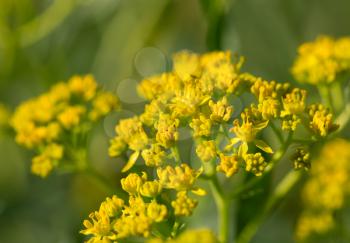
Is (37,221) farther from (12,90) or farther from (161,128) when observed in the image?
(161,128)

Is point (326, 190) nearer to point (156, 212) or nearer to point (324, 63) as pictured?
point (324, 63)

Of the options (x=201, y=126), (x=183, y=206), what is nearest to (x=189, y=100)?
(x=201, y=126)

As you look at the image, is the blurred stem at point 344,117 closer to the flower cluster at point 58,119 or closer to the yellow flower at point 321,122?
the yellow flower at point 321,122

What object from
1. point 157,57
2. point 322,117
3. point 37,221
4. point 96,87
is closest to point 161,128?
point 322,117

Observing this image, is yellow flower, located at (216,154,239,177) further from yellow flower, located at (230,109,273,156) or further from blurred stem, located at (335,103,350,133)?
blurred stem, located at (335,103,350,133)

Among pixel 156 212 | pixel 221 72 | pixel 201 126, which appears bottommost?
pixel 156 212

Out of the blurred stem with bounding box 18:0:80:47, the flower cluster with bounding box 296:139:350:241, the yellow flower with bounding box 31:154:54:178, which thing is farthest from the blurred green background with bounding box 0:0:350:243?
the yellow flower with bounding box 31:154:54:178
